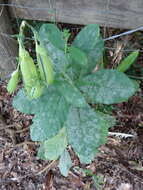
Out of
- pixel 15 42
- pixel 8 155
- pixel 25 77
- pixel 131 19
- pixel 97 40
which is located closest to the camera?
pixel 25 77

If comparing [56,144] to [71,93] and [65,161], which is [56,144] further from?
[71,93]

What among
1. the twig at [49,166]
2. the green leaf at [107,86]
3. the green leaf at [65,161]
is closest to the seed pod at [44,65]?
the green leaf at [107,86]

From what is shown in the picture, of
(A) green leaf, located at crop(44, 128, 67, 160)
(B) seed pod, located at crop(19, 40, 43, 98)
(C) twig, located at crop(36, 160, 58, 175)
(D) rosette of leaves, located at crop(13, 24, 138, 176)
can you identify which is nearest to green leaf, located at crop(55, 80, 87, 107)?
(D) rosette of leaves, located at crop(13, 24, 138, 176)

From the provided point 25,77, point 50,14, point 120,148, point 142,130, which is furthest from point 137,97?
point 25,77

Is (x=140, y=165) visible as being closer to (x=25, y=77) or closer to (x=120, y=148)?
(x=120, y=148)

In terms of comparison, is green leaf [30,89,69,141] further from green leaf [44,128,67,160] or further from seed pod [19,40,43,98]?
green leaf [44,128,67,160]

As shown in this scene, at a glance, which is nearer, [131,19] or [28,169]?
[131,19]

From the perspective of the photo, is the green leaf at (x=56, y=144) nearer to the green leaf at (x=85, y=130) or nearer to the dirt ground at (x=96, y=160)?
the green leaf at (x=85, y=130)

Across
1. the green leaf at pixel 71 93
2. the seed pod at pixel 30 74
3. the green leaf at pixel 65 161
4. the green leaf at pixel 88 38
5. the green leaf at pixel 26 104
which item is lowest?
the green leaf at pixel 65 161
